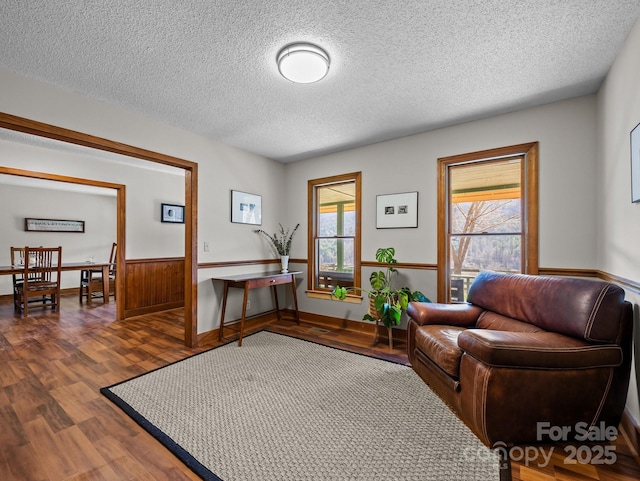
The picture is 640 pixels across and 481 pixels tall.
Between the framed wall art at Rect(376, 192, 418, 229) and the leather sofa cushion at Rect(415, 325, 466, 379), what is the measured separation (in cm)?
144

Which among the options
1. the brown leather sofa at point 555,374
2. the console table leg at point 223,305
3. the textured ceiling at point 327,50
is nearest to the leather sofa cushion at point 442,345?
the brown leather sofa at point 555,374

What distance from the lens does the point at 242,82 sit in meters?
2.32

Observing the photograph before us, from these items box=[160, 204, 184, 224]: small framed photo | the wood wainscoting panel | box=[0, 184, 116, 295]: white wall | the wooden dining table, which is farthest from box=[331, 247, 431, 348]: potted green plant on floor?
box=[0, 184, 116, 295]: white wall

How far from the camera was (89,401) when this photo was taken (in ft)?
6.89

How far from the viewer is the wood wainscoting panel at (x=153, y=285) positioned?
4.61 metres

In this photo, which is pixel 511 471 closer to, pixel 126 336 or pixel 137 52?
pixel 137 52

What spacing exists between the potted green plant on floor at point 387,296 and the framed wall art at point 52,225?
22.2 feet

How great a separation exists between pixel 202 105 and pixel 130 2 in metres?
1.18

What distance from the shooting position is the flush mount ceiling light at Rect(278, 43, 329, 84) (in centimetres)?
187

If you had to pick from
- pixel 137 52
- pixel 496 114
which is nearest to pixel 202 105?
pixel 137 52

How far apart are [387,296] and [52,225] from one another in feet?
24.4

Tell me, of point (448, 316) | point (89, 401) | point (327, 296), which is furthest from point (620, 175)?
point (89, 401)

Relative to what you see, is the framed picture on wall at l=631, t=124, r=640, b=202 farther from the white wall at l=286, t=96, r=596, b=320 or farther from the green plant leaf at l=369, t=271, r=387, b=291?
the green plant leaf at l=369, t=271, r=387, b=291

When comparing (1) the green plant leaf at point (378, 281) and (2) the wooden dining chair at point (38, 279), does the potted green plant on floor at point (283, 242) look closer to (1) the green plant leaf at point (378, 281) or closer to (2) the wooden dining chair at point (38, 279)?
(1) the green plant leaf at point (378, 281)
